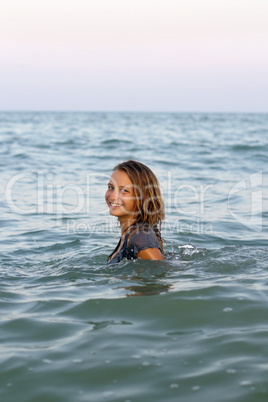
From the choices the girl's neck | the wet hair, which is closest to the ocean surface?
the girl's neck

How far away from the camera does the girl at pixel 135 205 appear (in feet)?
15.0

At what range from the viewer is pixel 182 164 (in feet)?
51.0

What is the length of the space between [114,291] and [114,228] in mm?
3579

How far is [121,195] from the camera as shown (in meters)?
4.66

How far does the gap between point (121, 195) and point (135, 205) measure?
161 millimetres

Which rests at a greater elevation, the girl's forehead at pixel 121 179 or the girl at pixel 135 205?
the girl's forehead at pixel 121 179

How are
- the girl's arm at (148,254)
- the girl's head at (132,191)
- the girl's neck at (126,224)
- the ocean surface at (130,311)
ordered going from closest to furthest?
the ocean surface at (130,311) < the girl's arm at (148,254) < the girl's head at (132,191) < the girl's neck at (126,224)

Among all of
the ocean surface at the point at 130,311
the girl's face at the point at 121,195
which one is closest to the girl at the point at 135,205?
the girl's face at the point at 121,195

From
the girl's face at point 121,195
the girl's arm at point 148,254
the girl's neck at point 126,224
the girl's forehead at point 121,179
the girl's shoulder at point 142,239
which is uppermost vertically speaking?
the girl's forehead at point 121,179

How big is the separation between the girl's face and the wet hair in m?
0.04

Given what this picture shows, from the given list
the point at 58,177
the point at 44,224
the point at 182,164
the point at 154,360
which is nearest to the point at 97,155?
the point at 182,164

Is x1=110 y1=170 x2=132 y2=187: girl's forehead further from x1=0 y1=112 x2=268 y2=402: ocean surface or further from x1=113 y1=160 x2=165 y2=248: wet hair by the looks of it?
x1=0 y1=112 x2=268 y2=402: ocean surface

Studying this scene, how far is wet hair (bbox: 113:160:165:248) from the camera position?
466 centimetres

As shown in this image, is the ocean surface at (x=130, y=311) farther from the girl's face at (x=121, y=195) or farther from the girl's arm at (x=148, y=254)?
the girl's face at (x=121, y=195)
